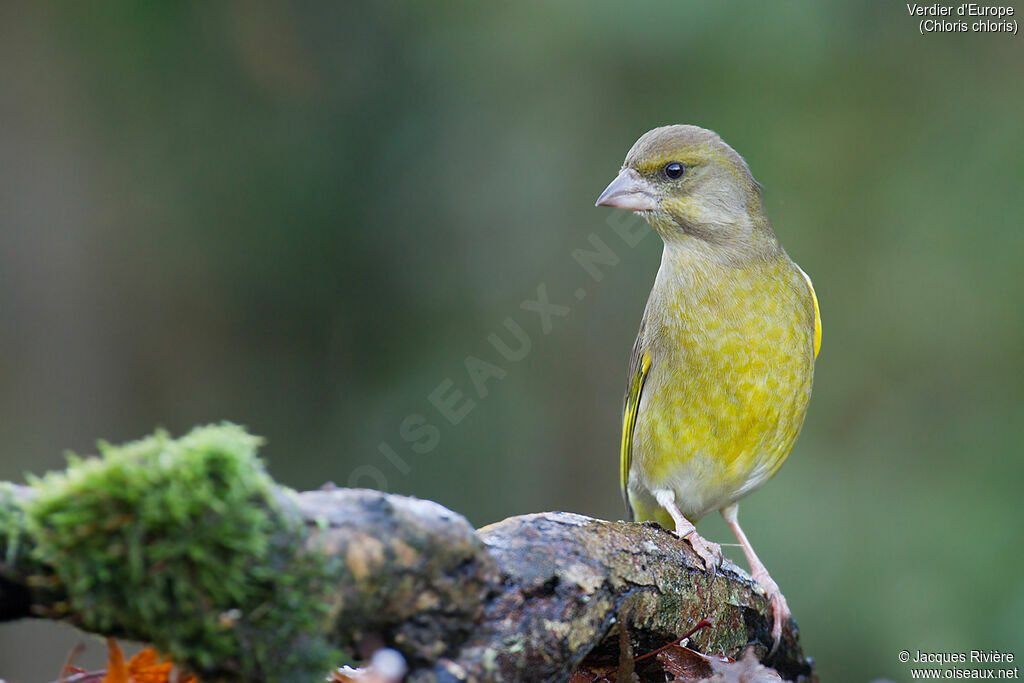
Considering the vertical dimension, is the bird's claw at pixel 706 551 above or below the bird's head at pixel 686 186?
below

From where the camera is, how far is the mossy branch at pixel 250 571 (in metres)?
1.47

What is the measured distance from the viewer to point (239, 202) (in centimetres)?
658

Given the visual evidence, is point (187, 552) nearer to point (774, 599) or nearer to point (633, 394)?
point (774, 599)

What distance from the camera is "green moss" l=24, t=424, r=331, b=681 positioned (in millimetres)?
1468

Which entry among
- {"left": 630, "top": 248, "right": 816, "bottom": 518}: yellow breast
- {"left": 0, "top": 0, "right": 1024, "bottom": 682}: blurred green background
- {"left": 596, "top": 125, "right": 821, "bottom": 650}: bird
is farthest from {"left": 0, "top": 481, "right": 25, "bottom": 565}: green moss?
{"left": 0, "top": 0, "right": 1024, "bottom": 682}: blurred green background

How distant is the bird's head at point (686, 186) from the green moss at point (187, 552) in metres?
2.37

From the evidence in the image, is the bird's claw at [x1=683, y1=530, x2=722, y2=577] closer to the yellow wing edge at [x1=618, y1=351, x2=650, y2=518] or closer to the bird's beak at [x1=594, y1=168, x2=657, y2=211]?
the yellow wing edge at [x1=618, y1=351, x2=650, y2=518]

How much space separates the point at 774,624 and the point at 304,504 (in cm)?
191

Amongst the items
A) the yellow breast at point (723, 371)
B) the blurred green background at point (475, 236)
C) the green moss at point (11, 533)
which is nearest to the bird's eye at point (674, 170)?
the yellow breast at point (723, 371)

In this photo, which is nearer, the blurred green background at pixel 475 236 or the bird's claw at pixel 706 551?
the bird's claw at pixel 706 551

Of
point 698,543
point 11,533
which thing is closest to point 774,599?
point 698,543

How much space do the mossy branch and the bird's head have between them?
205 cm

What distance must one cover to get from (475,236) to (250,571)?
5.50 metres

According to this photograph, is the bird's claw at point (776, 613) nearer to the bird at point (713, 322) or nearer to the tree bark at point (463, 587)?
the bird at point (713, 322)
